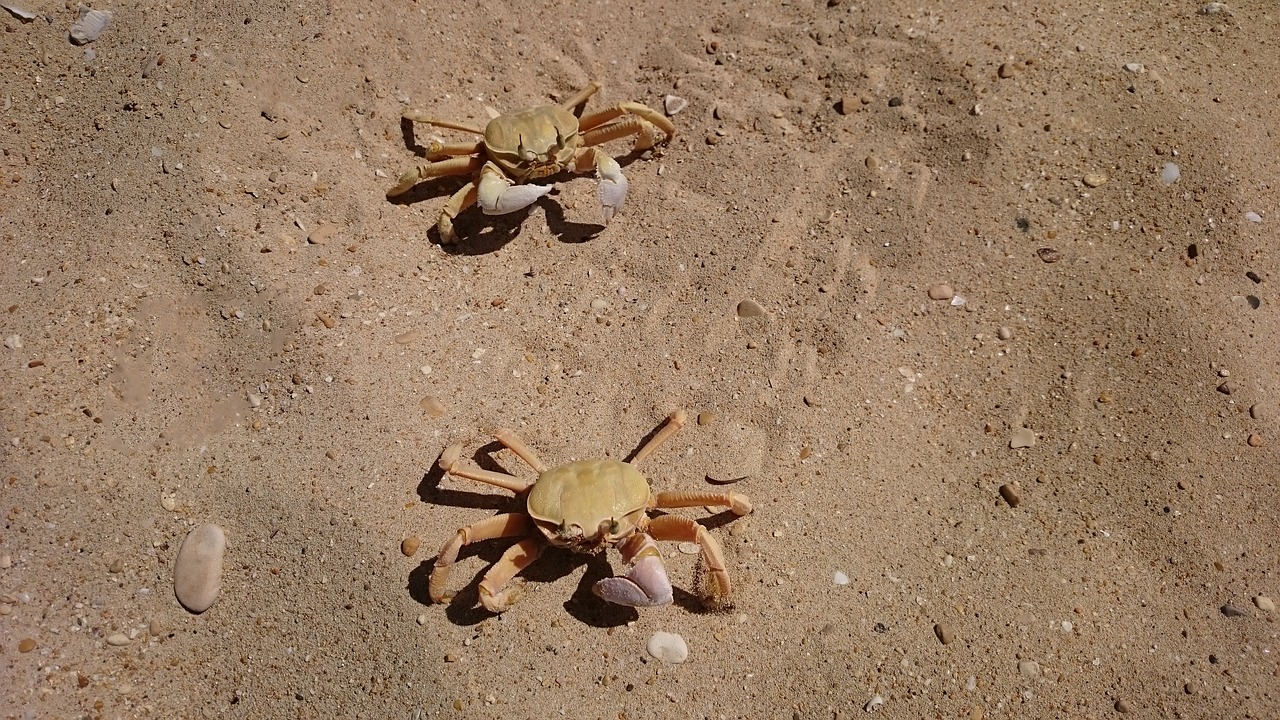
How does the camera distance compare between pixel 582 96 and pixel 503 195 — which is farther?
pixel 582 96

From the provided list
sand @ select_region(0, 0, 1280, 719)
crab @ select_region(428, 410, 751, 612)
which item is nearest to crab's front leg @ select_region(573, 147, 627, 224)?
sand @ select_region(0, 0, 1280, 719)

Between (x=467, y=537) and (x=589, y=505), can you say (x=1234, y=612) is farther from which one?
(x=467, y=537)

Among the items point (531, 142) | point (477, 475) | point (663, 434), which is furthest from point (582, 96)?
point (477, 475)

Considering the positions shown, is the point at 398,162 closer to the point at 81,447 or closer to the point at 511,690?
the point at 81,447

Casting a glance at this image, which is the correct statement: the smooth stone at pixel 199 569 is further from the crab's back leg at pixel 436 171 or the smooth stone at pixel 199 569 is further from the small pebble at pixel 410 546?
the crab's back leg at pixel 436 171

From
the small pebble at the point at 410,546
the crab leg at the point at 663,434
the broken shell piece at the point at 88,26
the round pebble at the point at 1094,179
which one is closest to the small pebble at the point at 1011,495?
the crab leg at the point at 663,434

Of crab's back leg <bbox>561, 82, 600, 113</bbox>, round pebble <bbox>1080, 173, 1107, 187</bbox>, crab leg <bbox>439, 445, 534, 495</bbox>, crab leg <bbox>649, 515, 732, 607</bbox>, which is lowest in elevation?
crab leg <bbox>439, 445, 534, 495</bbox>

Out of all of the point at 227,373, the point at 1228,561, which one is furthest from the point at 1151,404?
the point at 227,373

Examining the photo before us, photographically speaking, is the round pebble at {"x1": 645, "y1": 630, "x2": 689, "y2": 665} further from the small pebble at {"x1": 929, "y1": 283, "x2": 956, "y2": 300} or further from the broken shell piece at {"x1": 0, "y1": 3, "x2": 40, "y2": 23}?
the broken shell piece at {"x1": 0, "y1": 3, "x2": 40, "y2": 23}
